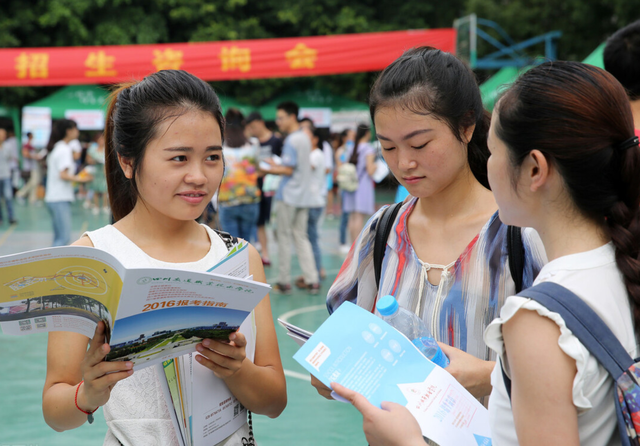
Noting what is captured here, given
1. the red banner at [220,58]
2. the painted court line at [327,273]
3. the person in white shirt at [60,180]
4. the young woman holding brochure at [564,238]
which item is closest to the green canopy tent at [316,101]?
the red banner at [220,58]

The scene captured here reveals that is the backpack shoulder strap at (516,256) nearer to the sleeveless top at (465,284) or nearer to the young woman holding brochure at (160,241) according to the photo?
the sleeveless top at (465,284)

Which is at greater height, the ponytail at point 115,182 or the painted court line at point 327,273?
the ponytail at point 115,182

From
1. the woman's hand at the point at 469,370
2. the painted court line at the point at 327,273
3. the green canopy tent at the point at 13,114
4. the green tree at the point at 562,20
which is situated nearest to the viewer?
the woman's hand at the point at 469,370

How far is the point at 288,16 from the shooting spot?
22.7 m

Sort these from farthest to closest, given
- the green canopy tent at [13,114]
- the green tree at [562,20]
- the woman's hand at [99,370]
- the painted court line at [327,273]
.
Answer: the green canopy tent at [13,114]
the green tree at [562,20]
the painted court line at [327,273]
the woman's hand at [99,370]

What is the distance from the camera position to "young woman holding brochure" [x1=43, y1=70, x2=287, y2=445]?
1.63 meters

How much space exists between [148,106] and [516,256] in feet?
3.50

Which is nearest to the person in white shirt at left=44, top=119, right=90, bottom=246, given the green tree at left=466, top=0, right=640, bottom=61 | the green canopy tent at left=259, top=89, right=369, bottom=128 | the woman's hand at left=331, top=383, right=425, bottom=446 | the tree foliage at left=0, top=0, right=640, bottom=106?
the woman's hand at left=331, top=383, right=425, bottom=446

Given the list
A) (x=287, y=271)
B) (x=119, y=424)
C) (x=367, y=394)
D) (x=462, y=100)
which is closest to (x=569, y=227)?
(x=367, y=394)

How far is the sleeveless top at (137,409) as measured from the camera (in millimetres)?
1645

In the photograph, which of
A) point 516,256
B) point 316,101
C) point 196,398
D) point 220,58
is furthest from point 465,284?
point 316,101

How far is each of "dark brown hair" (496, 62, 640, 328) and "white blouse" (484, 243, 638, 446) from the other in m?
0.03

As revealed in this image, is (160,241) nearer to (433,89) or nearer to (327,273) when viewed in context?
(433,89)

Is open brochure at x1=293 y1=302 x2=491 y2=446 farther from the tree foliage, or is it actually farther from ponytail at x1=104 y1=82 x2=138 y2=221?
the tree foliage
